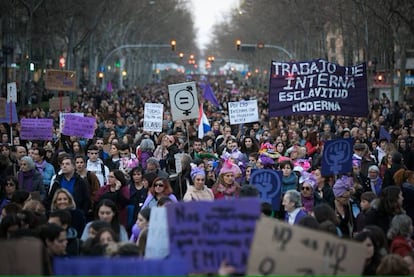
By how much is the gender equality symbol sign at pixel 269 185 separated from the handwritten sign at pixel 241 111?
1020 centimetres

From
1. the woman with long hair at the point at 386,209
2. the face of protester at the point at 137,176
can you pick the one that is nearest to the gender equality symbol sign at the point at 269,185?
the face of protester at the point at 137,176

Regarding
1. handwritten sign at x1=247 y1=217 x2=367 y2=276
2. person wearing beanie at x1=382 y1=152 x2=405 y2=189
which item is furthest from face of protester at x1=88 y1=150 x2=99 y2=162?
handwritten sign at x1=247 y1=217 x2=367 y2=276

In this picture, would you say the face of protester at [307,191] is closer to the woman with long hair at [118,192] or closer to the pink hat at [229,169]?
the pink hat at [229,169]

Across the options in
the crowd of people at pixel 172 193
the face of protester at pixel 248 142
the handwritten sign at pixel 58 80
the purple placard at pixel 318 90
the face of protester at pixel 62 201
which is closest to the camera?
the crowd of people at pixel 172 193

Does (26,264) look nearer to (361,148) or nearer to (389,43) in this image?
(361,148)

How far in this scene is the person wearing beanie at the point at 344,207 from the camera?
10.4 metres

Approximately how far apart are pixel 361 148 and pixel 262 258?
9.41 m

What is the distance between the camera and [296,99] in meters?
16.0

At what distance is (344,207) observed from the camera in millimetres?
10711

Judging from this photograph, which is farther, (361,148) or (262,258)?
(361,148)

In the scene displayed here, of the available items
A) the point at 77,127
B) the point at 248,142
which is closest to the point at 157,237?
the point at 248,142

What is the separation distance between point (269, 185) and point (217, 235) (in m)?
4.95

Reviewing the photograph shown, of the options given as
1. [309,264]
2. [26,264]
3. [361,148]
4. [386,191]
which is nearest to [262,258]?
[309,264]

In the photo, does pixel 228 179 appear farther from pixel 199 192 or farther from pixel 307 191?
pixel 307 191
